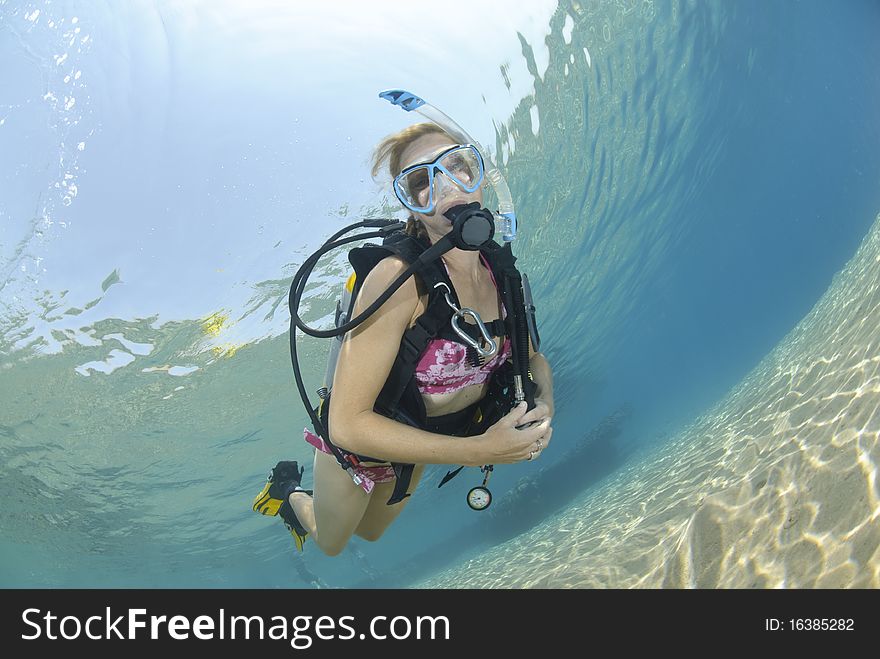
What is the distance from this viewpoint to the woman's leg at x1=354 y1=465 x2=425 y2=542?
5.27m

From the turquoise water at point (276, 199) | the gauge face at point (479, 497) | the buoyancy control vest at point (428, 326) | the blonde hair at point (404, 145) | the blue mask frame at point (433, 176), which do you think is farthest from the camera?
the turquoise water at point (276, 199)

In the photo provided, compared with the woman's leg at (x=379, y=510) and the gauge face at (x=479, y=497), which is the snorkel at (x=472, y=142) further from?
the woman's leg at (x=379, y=510)

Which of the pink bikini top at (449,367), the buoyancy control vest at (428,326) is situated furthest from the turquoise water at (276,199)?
the pink bikini top at (449,367)

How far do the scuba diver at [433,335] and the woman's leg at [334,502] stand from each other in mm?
30

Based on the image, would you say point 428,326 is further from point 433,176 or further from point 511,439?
point 433,176

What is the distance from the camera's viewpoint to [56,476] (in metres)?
21.2

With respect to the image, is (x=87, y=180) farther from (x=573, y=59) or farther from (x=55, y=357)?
(x=573, y=59)

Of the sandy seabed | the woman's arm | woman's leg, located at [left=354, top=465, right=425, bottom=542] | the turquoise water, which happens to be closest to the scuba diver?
the woman's arm

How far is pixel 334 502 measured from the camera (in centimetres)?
493

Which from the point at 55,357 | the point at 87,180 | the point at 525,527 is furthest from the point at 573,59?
the point at 525,527

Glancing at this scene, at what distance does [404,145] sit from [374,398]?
197 centimetres

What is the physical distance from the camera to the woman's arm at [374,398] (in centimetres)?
283

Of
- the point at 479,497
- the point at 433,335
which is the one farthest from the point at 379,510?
the point at 433,335

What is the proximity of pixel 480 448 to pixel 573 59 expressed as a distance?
13.6 meters
